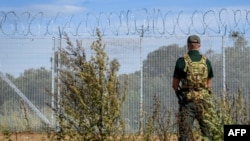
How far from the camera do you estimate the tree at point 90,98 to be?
7020 millimetres

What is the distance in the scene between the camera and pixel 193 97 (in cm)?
738

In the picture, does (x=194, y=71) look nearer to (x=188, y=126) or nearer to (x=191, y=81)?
(x=191, y=81)

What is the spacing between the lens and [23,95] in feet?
51.6

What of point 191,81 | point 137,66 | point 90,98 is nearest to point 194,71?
point 191,81

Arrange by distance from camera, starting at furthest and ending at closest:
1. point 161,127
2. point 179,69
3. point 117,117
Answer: point 179,69, point 161,127, point 117,117

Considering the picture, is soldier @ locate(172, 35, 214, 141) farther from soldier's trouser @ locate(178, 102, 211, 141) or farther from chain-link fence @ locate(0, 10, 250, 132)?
chain-link fence @ locate(0, 10, 250, 132)

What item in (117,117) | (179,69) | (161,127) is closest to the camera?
(117,117)

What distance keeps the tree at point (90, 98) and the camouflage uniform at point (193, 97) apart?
77cm

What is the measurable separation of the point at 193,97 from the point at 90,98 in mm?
1117

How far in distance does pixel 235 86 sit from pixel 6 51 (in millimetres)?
5127

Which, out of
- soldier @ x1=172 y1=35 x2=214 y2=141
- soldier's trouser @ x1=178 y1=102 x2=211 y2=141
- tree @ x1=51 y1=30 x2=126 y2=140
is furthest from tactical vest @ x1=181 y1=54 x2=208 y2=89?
tree @ x1=51 y1=30 x2=126 y2=140

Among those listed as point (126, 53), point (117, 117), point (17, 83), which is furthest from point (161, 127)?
point (17, 83)

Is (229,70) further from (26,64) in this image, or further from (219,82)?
(26,64)

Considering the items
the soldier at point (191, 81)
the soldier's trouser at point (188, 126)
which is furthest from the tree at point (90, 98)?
the soldier at point (191, 81)
